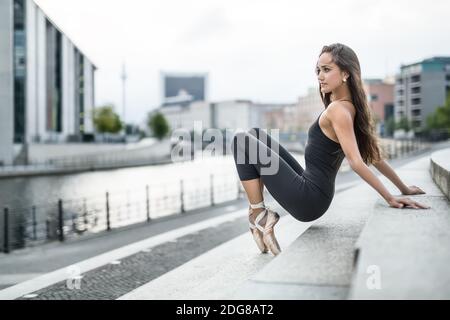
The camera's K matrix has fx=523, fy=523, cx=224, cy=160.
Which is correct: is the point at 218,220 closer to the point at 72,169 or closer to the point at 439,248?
the point at 439,248

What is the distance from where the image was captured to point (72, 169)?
34688mm

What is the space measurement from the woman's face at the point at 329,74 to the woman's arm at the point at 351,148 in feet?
0.55

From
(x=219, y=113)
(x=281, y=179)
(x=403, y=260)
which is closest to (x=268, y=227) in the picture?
(x=281, y=179)

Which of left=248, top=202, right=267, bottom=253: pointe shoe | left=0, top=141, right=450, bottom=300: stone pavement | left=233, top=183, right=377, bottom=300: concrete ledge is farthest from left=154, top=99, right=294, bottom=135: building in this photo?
left=233, top=183, right=377, bottom=300: concrete ledge

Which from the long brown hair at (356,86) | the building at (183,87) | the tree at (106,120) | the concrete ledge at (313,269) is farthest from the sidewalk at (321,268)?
the building at (183,87)

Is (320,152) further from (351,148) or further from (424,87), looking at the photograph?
(424,87)

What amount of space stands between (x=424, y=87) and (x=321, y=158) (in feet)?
296

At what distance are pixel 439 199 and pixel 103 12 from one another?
746cm

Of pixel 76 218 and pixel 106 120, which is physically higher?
pixel 106 120

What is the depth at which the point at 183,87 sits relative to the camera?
16788cm

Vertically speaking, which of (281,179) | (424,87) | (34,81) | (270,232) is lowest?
(270,232)

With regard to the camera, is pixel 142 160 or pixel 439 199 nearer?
pixel 439 199
